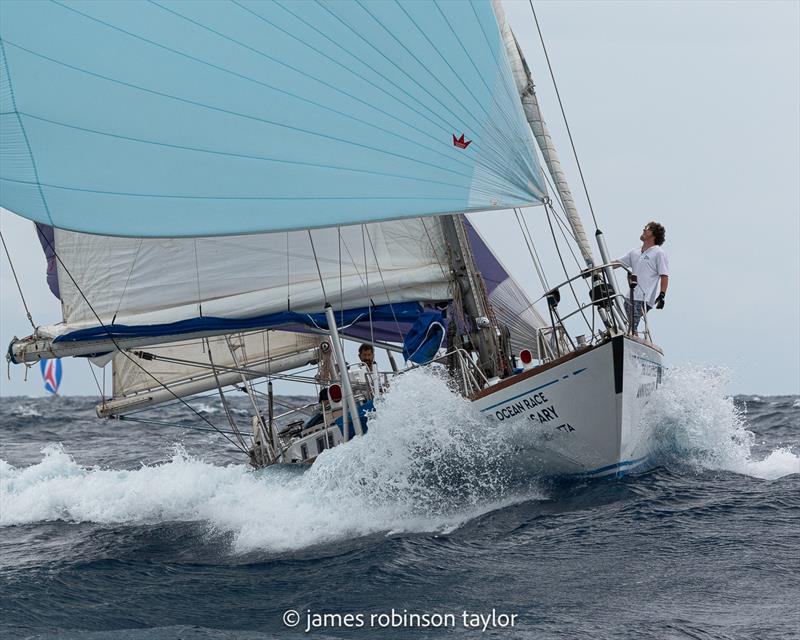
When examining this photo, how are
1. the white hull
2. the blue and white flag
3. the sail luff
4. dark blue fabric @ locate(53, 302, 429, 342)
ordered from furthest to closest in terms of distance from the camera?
the blue and white flag → dark blue fabric @ locate(53, 302, 429, 342) → the sail luff → the white hull

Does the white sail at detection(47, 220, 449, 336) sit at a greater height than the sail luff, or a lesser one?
lesser

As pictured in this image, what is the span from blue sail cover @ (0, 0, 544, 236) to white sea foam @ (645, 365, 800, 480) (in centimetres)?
319

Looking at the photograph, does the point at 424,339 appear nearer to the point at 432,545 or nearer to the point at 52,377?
the point at 432,545

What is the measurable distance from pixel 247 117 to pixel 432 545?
13.8ft

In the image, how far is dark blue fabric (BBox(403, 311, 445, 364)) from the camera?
1187 centimetres

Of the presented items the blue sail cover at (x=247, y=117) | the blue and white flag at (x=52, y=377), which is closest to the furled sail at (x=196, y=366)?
the blue sail cover at (x=247, y=117)

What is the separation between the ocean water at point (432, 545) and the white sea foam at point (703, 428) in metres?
0.02

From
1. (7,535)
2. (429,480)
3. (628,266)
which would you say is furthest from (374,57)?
(7,535)

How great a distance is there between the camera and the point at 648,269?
1045 centimetres

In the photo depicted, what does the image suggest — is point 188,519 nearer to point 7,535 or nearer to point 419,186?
point 7,535

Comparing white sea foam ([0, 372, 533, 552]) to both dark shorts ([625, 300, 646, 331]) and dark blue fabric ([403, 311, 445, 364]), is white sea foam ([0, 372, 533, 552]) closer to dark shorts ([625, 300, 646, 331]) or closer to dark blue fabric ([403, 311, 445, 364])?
dark blue fabric ([403, 311, 445, 364])

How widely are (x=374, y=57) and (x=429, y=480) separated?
4.10 m

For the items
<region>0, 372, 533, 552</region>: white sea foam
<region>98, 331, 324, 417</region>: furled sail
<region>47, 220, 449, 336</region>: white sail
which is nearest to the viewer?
<region>0, 372, 533, 552</region>: white sea foam

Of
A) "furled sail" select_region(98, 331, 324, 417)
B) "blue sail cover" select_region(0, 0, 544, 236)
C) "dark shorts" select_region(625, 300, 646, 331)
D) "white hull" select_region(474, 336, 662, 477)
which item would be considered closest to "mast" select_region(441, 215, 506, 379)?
"dark shorts" select_region(625, 300, 646, 331)
